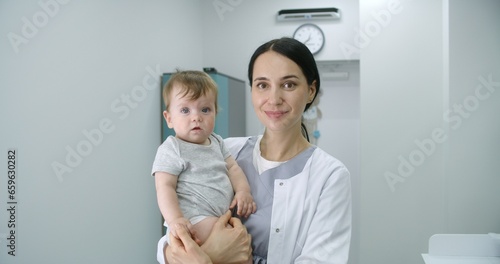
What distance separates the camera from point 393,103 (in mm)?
3455

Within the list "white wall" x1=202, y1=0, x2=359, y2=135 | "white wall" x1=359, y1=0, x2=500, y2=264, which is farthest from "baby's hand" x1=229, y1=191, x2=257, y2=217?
"white wall" x1=202, y1=0, x2=359, y2=135

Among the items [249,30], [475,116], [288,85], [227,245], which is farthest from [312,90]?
[249,30]

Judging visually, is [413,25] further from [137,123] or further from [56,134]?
[56,134]

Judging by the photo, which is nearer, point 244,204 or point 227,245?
point 227,245

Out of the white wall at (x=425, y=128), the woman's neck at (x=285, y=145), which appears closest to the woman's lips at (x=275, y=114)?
the woman's neck at (x=285, y=145)

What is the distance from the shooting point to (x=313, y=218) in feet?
4.51

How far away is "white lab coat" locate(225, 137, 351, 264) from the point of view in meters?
1.33

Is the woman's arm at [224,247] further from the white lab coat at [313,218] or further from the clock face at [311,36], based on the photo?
the clock face at [311,36]

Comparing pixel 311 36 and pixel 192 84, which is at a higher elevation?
pixel 311 36

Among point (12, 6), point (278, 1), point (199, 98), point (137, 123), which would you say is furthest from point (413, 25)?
point (12, 6)

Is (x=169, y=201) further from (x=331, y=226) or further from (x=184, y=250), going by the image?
(x=331, y=226)

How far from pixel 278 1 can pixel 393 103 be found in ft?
5.21

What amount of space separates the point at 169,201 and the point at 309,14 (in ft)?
10.4

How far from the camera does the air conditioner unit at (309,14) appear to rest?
4.09 meters
